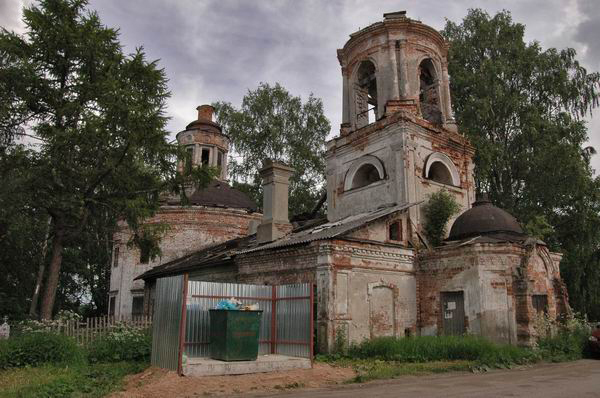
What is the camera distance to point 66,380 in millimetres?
8570

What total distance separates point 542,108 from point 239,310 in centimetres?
2208

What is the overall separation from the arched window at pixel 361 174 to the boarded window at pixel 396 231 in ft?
10.2

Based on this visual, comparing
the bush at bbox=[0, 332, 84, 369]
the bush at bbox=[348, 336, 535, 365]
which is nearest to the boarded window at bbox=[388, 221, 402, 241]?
the bush at bbox=[348, 336, 535, 365]

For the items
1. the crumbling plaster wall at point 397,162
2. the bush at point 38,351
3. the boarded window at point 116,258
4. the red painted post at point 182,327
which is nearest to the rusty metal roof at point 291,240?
the crumbling plaster wall at point 397,162

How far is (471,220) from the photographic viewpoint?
620 inches

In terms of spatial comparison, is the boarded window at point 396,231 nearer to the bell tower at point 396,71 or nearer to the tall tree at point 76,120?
the bell tower at point 396,71

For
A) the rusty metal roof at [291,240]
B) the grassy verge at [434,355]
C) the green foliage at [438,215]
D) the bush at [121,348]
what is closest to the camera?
the grassy verge at [434,355]

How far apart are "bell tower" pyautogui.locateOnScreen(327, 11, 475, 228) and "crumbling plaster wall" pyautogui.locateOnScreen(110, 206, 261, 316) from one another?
7503 mm

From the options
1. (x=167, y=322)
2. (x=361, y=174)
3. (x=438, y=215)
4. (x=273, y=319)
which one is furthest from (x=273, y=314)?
(x=361, y=174)

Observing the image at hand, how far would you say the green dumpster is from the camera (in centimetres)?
966

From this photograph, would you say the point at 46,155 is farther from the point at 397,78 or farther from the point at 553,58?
the point at 553,58

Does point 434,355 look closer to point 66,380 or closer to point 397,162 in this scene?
point 397,162

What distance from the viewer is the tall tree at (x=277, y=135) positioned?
32438mm

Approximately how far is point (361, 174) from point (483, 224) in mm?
5084
